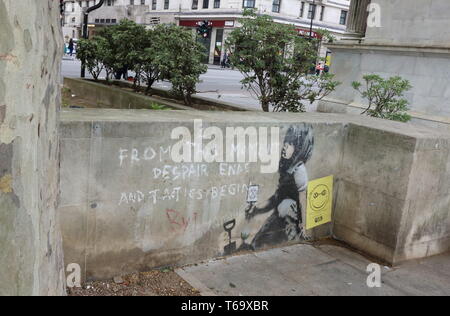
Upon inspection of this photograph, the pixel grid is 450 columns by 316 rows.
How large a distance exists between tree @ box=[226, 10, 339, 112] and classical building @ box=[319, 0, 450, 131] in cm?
488

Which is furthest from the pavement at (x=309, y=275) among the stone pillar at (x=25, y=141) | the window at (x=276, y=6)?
the window at (x=276, y=6)

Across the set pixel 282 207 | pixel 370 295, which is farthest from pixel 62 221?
pixel 370 295

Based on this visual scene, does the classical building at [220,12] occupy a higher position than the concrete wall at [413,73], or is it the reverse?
the classical building at [220,12]

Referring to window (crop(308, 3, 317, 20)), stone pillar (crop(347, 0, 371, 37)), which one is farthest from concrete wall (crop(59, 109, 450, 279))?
window (crop(308, 3, 317, 20))

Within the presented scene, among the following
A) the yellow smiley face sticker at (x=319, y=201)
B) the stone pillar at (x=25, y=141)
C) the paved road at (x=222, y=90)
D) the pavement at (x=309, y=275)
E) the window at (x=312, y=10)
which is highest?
the window at (x=312, y=10)

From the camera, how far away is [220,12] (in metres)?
47.2

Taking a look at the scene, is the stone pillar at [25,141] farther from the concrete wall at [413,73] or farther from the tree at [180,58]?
the concrete wall at [413,73]

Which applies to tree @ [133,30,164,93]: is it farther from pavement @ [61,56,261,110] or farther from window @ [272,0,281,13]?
window @ [272,0,281,13]

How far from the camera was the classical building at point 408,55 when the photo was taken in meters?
11.4

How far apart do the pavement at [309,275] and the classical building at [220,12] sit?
39.8 meters

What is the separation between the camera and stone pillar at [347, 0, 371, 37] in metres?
15.1

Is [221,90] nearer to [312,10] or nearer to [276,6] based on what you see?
[276,6]

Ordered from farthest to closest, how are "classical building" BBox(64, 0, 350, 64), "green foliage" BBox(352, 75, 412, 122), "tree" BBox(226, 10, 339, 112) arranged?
"classical building" BBox(64, 0, 350, 64)
"green foliage" BBox(352, 75, 412, 122)
"tree" BBox(226, 10, 339, 112)

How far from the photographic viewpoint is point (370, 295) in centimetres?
461
